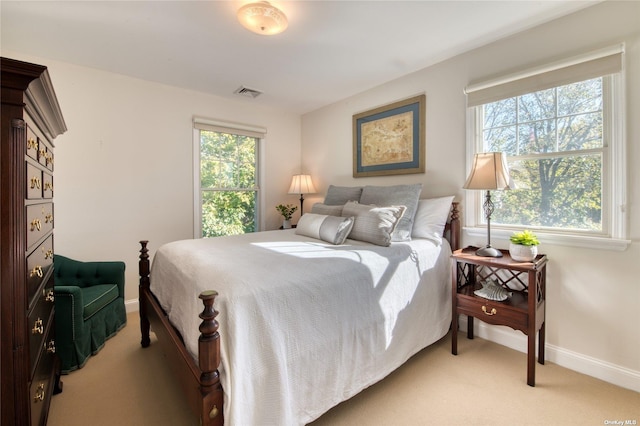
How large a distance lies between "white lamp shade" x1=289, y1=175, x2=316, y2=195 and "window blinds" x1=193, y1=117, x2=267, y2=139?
776mm

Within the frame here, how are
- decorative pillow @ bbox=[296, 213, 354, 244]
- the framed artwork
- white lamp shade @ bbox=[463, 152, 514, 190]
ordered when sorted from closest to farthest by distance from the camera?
white lamp shade @ bbox=[463, 152, 514, 190]
decorative pillow @ bbox=[296, 213, 354, 244]
the framed artwork

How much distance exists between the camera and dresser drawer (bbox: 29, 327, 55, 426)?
1.19 metres

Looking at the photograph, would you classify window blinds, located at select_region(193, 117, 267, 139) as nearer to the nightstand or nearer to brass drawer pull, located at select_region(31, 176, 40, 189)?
brass drawer pull, located at select_region(31, 176, 40, 189)

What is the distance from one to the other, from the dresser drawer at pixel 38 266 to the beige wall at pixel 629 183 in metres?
2.80

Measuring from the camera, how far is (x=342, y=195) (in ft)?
10.3

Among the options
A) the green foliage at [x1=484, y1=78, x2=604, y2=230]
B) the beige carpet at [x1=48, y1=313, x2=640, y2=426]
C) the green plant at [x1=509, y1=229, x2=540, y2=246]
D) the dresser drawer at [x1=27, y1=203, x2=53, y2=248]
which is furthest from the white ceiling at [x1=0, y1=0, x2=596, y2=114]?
the beige carpet at [x1=48, y1=313, x2=640, y2=426]

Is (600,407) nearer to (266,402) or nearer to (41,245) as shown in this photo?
(266,402)

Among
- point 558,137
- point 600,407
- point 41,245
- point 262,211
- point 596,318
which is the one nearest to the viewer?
point 41,245

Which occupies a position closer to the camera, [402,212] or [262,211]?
[402,212]

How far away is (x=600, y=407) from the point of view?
163cm

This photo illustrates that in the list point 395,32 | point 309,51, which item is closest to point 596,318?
point 395,32

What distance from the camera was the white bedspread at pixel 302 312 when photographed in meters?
1.18

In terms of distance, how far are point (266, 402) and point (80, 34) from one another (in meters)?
2.88

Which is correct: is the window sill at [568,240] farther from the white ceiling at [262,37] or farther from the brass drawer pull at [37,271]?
the brass drawer pull at [37,271]
